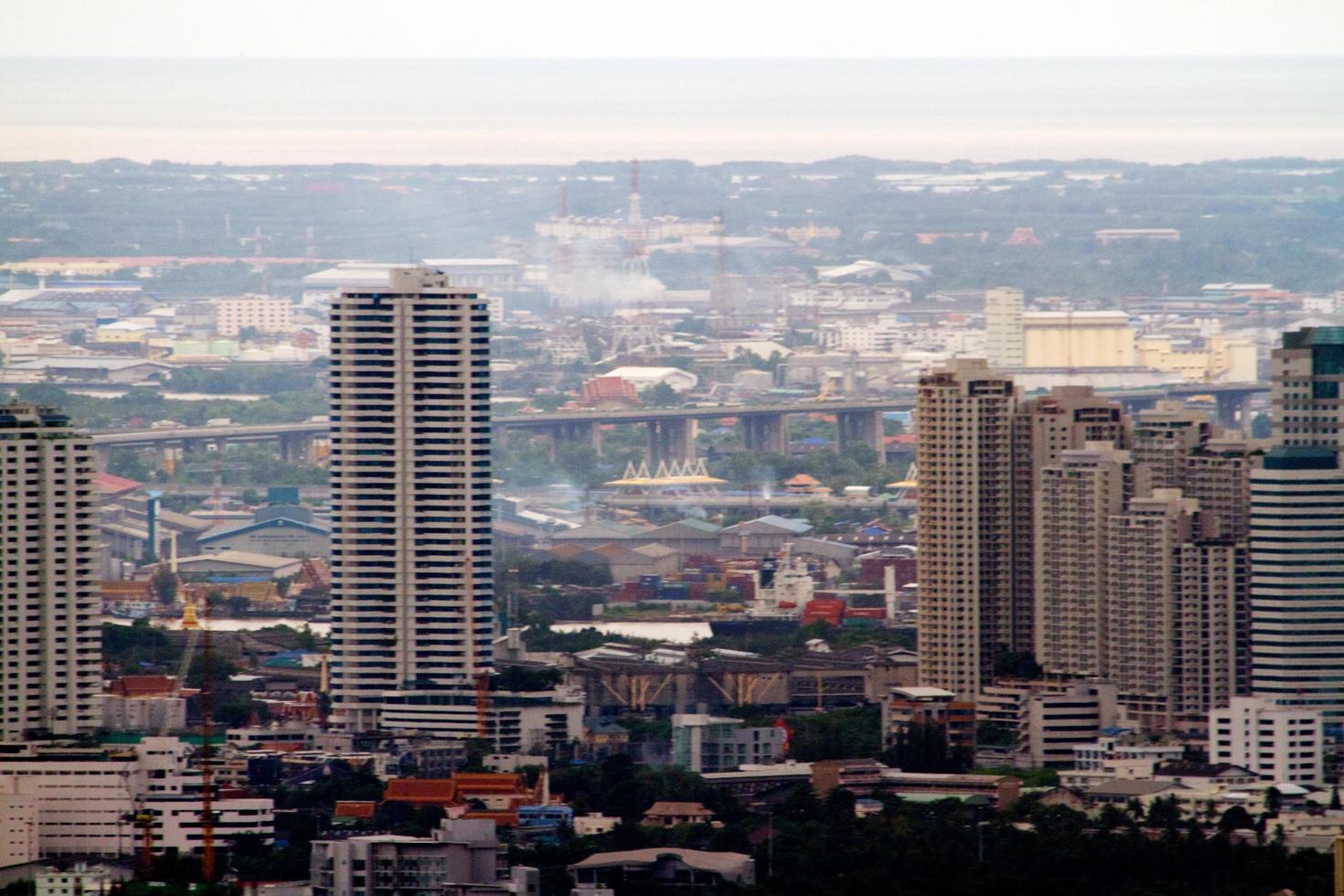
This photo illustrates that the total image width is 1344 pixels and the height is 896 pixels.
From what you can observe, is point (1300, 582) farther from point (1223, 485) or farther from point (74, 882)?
point (74, 882)

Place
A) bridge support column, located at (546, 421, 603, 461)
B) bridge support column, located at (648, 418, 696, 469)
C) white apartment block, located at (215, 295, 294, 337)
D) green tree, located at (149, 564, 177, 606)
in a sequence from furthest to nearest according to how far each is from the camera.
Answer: white apartment block, located at (215, 295, 294, 337), bridge support column, located at (648, 418, 696, 469), bridge support column, located at (546, 421, 603, 461), green tree, located at (149, 564, 177, 606)

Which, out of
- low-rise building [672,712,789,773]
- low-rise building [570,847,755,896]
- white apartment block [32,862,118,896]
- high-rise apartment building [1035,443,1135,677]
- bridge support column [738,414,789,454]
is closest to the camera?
white apartment block [32,862,118,896]

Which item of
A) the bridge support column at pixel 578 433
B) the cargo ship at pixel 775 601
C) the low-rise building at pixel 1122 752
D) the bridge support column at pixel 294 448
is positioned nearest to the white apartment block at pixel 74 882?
the low-rise building at pixel 1122 752

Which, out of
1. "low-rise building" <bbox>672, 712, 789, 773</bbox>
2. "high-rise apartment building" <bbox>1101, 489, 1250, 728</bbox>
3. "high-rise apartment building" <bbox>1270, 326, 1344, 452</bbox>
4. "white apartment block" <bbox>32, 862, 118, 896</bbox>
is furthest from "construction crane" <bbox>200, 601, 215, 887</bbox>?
"high-rise apartment building" <bbox>1270, 326, 1344, 452</bbox>

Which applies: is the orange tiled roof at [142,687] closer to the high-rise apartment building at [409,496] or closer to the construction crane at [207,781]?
the construction crane at [207,781]

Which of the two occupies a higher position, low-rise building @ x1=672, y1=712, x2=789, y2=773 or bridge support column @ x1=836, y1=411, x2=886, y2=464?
bridge support column @ x1=836, y1=411, x2=886, y2=464

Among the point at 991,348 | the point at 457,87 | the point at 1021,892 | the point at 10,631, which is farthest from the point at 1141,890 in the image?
the point at 457,87

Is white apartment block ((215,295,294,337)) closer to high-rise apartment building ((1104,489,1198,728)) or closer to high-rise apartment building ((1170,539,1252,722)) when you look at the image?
high-rise apartment building ((1104,489,1198,728))
